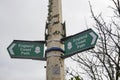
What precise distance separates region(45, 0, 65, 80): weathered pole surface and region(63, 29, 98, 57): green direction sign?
0.10m

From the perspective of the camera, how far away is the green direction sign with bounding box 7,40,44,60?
3.89m

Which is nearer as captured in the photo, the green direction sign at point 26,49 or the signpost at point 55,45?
the signpost at point 55,45

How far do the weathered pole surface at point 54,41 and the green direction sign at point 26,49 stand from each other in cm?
17

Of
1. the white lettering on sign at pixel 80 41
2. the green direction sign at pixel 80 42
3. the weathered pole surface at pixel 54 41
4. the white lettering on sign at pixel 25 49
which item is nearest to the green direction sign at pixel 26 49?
the white lettering on sign at pixel 25 49

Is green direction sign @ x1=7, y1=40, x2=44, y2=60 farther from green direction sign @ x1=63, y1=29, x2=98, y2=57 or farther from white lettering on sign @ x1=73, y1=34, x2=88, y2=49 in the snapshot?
white lettering on sign @ x1=73, y1=34, x2=88, y2=49

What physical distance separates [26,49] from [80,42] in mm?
818

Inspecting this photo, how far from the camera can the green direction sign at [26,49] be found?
153 inches

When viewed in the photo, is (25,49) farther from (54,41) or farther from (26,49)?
(54,41)

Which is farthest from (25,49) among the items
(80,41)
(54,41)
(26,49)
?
(80,41)

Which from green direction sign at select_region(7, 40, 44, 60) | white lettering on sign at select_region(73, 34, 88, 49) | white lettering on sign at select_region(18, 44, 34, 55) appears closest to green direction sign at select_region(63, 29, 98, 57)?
white lettering on sign at select_region(73, 34, 88, 49)

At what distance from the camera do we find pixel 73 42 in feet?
12.2

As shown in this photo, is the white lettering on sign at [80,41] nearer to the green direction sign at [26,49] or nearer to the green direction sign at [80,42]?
the green direction sign at [80,42]

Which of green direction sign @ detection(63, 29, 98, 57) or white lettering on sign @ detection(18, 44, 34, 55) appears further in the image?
white lettering on sign @ detection(18, 44, 34, 55)

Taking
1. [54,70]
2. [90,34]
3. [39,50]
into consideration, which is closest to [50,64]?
[54,70]
